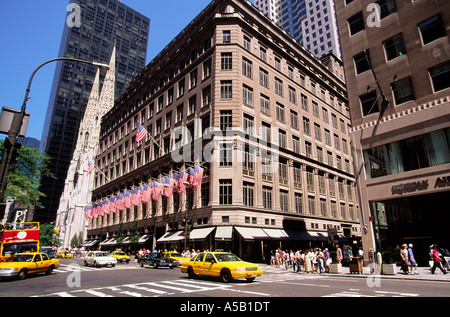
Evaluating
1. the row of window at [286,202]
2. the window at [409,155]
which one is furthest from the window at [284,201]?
the window at [409,155]

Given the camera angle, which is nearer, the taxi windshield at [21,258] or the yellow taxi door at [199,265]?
the yellow taxi door at [199,265]

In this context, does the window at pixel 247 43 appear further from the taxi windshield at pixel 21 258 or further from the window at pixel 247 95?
the taxi windshield at pixel 21 258

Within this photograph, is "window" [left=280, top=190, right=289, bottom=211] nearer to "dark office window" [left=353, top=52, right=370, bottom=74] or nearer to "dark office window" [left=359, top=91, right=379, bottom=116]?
"dark office window" [left=359, top=91, right=379, bottom=116]

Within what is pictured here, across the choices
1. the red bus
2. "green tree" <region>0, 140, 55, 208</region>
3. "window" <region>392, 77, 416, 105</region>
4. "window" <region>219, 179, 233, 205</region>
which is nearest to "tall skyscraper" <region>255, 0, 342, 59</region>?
"window" <region>392, 77, 416, 105</region>

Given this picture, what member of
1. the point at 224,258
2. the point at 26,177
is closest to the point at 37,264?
the point at 224,258

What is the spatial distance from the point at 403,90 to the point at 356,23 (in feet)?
29.5

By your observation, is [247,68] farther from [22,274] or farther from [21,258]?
[22,274]

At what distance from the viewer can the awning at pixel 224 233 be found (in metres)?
29.7

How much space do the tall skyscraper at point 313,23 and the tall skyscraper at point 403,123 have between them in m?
69.5

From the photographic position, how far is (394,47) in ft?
76.7

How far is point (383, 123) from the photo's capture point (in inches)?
911

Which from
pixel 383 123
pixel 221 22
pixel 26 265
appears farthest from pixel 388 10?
pixel 26 265

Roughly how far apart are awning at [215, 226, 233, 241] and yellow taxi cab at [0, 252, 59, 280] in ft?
50.8
